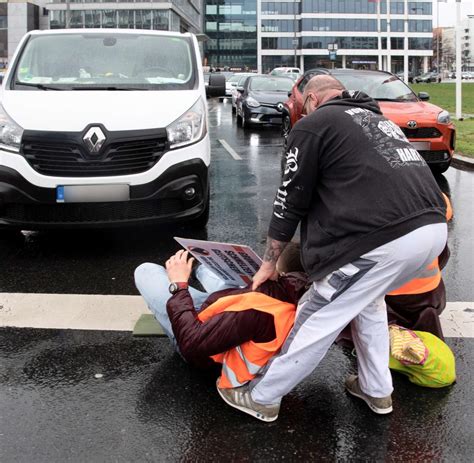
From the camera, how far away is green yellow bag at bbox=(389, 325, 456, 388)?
10.5 feet

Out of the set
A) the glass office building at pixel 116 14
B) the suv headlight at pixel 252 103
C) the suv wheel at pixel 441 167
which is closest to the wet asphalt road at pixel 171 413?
the suv wheel at pixel 441 167

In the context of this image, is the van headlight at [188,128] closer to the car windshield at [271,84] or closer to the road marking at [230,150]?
the road marking at [230,150]

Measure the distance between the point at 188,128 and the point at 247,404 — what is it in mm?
3083

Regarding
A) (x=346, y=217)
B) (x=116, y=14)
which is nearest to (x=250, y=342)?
(x=346, y=217)

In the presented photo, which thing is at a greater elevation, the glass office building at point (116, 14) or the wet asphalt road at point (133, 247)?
the glass office building at point (116, 14)

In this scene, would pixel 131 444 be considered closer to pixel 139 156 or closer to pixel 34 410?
pixel 34 410

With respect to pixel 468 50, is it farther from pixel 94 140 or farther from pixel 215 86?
pixel 94 140

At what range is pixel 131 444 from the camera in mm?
2758

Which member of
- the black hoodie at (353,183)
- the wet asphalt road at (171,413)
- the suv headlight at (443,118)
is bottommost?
the wet asphalt road at (171,413)

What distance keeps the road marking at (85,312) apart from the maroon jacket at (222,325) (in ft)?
3.28

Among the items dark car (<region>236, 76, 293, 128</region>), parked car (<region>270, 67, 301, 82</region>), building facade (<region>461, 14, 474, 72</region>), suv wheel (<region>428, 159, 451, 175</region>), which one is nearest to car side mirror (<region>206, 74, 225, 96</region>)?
suv wheel (<region>428, 159, 451, 175</region>)

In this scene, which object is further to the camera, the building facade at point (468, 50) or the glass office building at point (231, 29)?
the building facade at point (468, 50)

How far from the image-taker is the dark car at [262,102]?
17.9 metres

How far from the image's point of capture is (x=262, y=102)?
18.0 m
